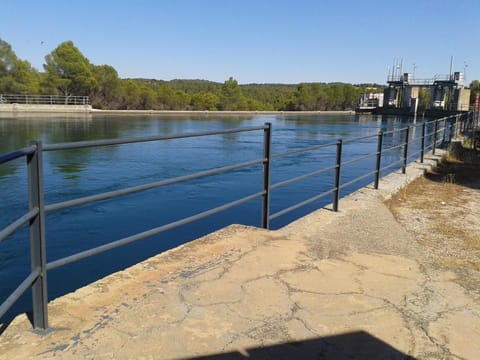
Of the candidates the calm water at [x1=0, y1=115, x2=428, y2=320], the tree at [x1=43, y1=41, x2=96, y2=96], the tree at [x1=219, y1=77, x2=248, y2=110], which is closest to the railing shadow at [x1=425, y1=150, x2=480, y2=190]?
the calm water at [x1=0, y1=115, x2=428, y2=320]

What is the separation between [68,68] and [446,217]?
62385mm

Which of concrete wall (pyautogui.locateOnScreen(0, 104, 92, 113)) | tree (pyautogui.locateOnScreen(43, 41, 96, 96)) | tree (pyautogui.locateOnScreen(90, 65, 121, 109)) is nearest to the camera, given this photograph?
concrete wall (pyautogui.locateOnScreen(0, 104, 92, 113))

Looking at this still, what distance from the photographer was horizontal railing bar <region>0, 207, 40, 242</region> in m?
2.26

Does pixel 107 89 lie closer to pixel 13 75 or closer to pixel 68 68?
pixel 68 68

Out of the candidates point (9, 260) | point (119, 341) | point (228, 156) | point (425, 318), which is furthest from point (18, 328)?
point (228, 156)

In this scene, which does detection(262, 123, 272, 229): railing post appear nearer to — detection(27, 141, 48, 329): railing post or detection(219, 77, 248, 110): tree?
detection(27, 141, 48, 329): railing post

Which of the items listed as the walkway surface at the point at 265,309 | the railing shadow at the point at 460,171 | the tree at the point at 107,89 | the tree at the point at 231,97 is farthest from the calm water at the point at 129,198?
the tree at the point at 231,97

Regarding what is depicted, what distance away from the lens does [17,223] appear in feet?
7.89

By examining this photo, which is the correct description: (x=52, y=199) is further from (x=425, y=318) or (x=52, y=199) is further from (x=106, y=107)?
(x=106, y=107)

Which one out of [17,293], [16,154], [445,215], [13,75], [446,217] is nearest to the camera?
[16,154]

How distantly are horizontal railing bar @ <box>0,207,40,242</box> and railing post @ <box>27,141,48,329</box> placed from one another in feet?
0.11

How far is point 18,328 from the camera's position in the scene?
8.73 feet

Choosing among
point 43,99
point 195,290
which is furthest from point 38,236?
point 43,99

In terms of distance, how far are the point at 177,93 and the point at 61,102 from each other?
19930 mm
